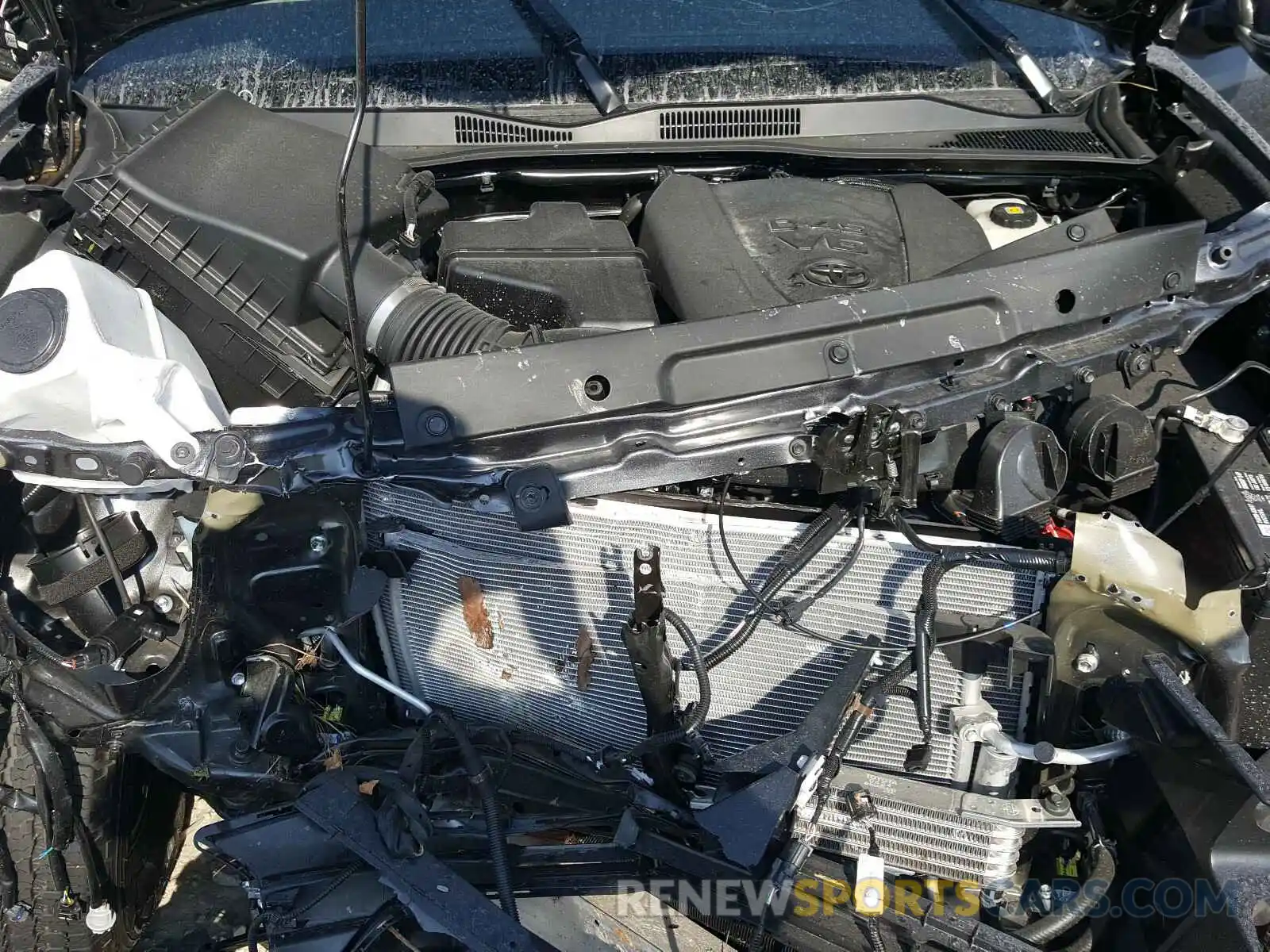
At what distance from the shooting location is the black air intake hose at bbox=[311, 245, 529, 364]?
1.99 metres

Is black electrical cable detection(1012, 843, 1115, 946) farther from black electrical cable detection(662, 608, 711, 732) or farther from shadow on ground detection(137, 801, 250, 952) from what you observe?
shadow on ground detection(137, 801, 250, 952)

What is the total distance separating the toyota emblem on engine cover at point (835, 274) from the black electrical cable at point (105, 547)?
62.8 inches

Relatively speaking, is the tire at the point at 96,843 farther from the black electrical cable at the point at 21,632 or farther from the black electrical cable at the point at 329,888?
the black electrical cable at the point at 329,888

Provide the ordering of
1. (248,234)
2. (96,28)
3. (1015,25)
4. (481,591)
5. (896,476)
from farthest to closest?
(1015,25) → (96,28) → (481,591) → (248,234) → (896,476)

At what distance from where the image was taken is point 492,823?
2.05 meters

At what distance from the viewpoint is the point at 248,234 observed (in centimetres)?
207

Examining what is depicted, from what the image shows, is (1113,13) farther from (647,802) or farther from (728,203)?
(647,802)

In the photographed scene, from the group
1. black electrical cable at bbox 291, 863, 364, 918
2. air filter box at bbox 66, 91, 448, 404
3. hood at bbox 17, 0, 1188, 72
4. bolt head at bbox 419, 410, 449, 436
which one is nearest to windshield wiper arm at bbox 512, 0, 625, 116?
air filter box at bbox 66, 91, 448, 404

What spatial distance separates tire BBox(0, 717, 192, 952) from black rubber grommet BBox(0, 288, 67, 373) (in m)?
0.95

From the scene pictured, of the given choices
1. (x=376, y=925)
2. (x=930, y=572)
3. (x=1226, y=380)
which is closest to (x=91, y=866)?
(x=376, y=925)

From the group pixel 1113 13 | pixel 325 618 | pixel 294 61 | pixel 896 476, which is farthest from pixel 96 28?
pixel 1113 13

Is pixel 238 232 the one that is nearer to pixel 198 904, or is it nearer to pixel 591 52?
pixel 591 52

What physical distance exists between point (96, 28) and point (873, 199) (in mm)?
1984

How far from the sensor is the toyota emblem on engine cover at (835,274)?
7.13ft
